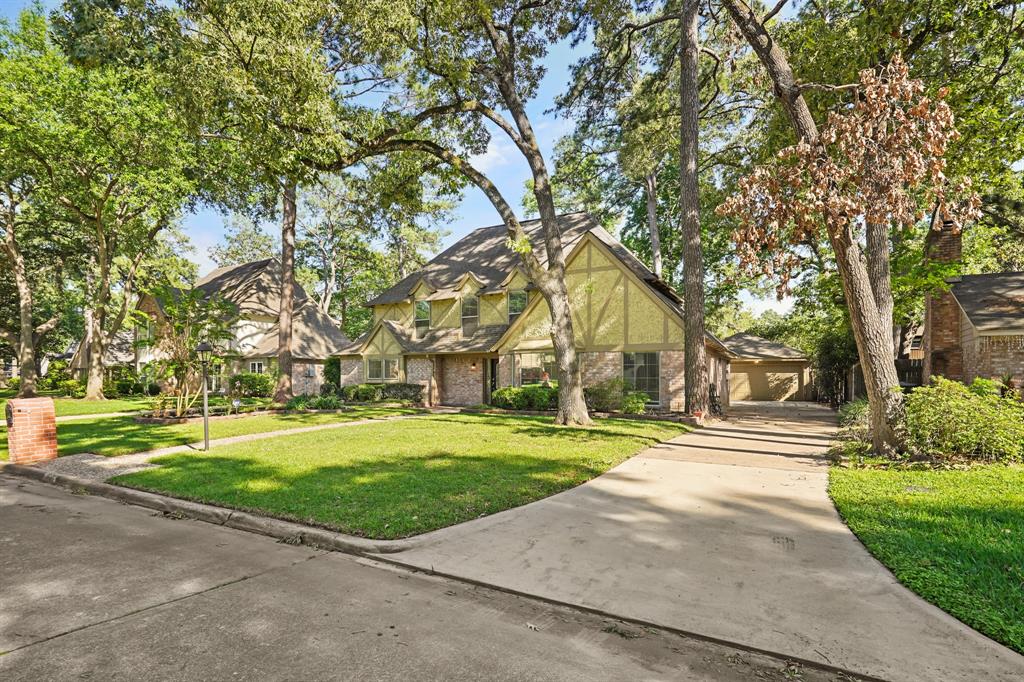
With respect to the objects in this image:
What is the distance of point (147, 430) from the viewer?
14.1 m

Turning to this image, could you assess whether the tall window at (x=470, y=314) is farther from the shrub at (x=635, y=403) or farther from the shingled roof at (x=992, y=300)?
the shingled roof at (x=992, y=300)

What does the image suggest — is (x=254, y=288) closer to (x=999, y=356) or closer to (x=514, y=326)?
(x=514, y=326)

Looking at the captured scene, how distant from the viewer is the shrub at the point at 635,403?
17.6 m

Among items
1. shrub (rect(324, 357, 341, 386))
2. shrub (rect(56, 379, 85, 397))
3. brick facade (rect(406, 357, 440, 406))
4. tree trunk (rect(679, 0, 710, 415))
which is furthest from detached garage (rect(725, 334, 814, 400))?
shrub (rect(56, 379, 85, 397))

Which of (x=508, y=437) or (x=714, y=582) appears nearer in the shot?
(x=714, y=582)

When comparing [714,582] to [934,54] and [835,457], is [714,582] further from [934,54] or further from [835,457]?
[934,54]

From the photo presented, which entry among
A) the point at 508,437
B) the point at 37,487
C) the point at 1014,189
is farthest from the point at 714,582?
the point at 1014,189

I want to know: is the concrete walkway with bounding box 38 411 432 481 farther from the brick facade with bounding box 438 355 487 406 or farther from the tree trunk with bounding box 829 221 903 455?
the tree trunk with bounding box 829 221 903 455

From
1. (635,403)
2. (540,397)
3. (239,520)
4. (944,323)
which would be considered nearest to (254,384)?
(540,397)

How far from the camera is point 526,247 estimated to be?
44.9 ft

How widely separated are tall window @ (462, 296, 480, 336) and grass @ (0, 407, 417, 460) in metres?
6.95

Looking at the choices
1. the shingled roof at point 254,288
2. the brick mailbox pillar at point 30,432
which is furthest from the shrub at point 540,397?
the shingled roof at point 254,288

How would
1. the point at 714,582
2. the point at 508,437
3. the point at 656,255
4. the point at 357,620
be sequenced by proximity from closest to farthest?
the point at 357,620 → the point at 714,582 → the point at 508,437 → the point at 656,255

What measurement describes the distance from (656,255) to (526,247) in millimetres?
16262
